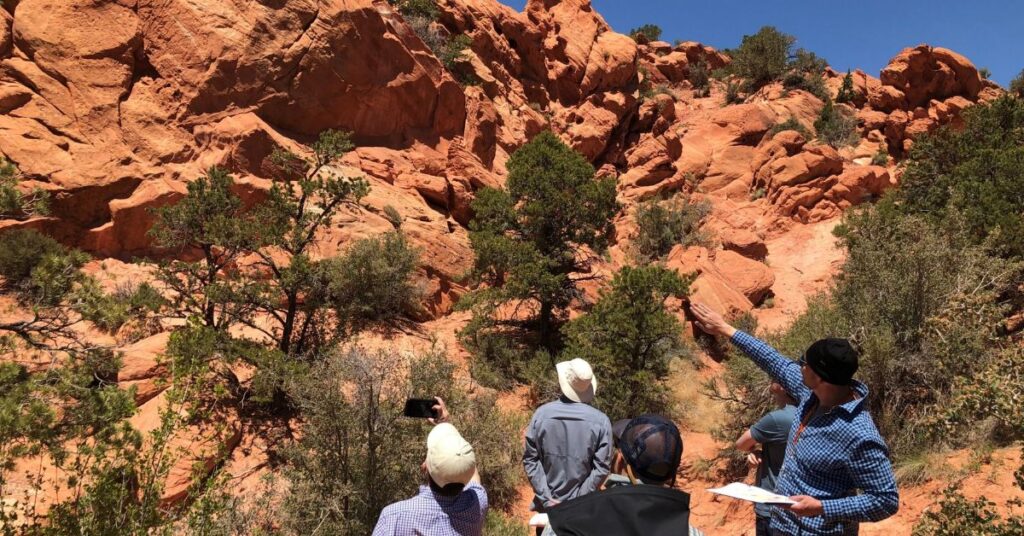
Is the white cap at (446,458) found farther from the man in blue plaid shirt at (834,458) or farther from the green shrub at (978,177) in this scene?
the green shrub at (978,177)

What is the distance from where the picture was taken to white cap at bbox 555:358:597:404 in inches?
135

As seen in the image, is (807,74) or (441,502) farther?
(807,74)

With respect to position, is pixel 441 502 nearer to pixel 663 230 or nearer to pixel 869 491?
pixel 869 491

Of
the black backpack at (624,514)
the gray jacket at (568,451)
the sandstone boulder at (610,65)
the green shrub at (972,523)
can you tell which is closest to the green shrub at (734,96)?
the sandstone boulder at (610,65)

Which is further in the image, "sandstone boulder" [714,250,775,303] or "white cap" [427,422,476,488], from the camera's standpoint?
"sandstone boulder" [714,250,775,303]

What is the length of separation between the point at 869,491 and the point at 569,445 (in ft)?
5.14

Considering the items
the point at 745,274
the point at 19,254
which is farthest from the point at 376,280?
the point at 745,274

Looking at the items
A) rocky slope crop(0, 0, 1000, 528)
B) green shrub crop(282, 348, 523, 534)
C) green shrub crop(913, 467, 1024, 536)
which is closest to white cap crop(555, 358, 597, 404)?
green shrub crop(913, 467, 1024, 536)

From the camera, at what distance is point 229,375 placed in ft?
26.3

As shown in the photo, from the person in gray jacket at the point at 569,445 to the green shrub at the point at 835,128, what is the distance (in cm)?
2997

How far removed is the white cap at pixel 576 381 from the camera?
342 centimetres

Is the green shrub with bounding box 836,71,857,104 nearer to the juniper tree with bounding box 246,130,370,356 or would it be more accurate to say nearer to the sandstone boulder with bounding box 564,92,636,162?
the sandstone boulder with bounding box 564,92,636,162

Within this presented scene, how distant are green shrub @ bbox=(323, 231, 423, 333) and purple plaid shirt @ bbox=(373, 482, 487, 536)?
8.05 metres

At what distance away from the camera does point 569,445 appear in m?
3.33
